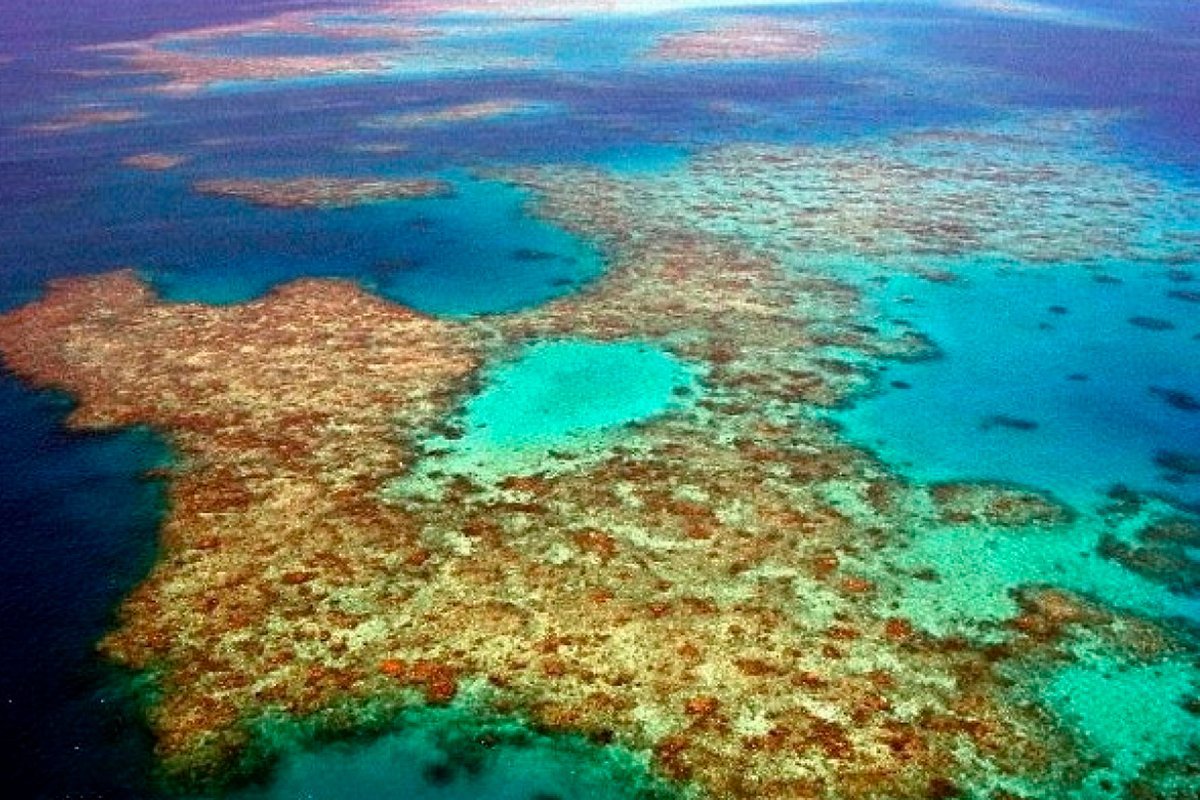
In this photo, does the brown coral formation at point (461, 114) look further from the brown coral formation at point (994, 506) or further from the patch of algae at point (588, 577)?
the brown coral formation at point (994, 506)

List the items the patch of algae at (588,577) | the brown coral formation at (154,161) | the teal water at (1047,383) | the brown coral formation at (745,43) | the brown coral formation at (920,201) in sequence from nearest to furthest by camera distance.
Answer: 1. the patch of algae at (588,577)
2. the teal water at (1047,383)
3. the brown coral formation at (920,201)
4. the brown coral formation at (154,161)
5. the brown coral formation at (745,43)

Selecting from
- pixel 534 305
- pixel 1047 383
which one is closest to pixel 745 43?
pixel 534 305

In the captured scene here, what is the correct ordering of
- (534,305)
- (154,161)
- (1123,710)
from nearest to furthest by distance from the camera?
(1123,710) → (534,305) → (154,161)

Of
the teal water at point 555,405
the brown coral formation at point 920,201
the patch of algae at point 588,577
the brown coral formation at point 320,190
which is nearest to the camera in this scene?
the patch of algae at point 588,577

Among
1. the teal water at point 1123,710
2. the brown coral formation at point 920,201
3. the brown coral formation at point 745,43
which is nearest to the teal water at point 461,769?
the teal water at point 1123,710

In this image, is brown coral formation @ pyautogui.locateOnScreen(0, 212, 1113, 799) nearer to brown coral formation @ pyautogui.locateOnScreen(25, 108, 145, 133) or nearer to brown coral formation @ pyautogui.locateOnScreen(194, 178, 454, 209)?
brown coral formation @ pyautogui.locateOnScreen(194, 178, 454, 209)

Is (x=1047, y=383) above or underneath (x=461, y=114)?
underneath

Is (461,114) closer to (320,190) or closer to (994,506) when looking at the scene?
(320,190)
